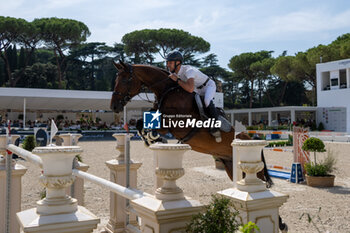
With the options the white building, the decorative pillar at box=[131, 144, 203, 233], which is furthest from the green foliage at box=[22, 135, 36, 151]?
the white building

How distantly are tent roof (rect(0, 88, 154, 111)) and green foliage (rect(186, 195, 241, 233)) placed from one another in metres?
16.8

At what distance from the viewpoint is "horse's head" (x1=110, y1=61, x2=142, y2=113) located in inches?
127

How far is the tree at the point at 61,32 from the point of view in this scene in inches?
1244

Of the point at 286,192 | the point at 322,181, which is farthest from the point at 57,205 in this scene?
the point at 322,181

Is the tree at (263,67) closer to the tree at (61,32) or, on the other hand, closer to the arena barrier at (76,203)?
the tree at (61,32)

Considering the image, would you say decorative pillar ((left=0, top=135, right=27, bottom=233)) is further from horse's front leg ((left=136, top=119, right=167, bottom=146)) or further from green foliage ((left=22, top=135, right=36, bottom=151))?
green foliage ((left=22, top=135, right=36, bottom=151))

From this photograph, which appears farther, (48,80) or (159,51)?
(48,80)

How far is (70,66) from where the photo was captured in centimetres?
4025

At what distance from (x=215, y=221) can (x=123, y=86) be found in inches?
88.6

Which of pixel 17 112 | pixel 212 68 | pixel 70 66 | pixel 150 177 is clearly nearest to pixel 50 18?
pixel 70 66

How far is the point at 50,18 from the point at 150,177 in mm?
31965

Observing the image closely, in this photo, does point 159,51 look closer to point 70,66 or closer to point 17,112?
point 70,66

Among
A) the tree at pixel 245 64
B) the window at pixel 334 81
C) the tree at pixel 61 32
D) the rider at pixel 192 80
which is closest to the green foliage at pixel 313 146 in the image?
the rider at pixel 192 80

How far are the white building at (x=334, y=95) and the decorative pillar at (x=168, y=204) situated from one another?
26.0 metres
